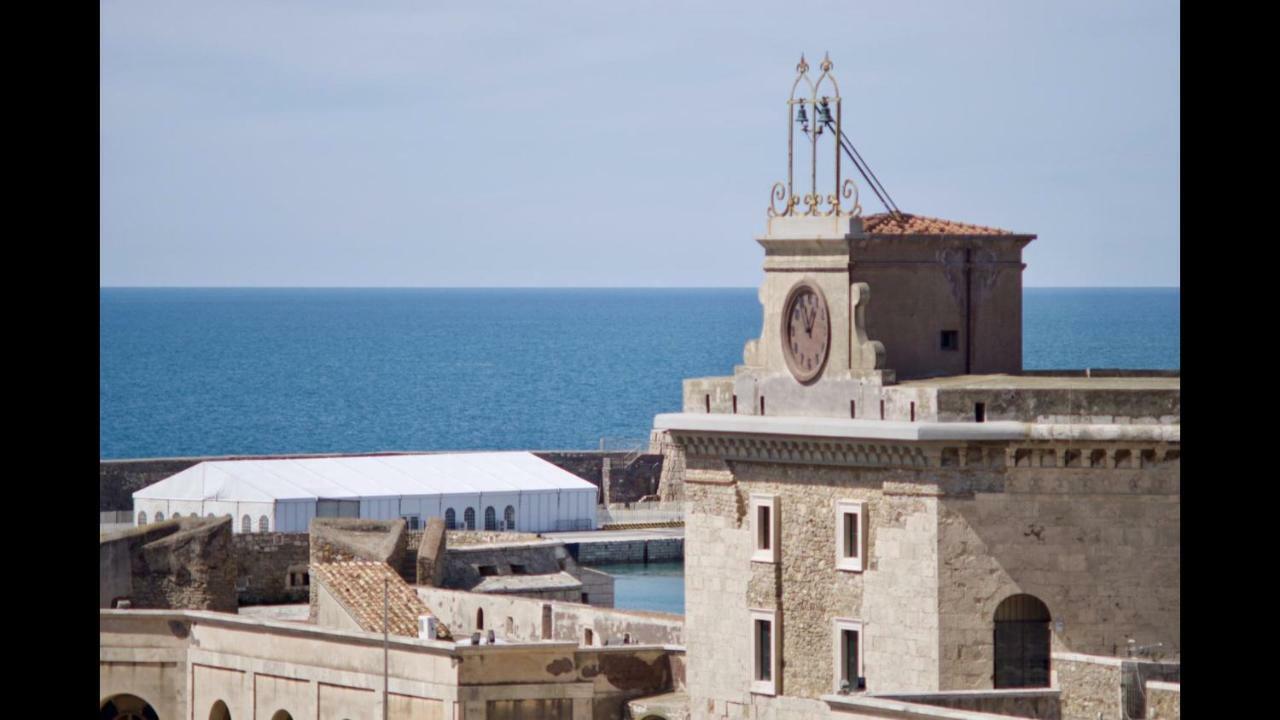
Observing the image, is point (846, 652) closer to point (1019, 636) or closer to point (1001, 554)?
point (1019, 636)

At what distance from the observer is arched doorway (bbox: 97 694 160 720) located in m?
38.5

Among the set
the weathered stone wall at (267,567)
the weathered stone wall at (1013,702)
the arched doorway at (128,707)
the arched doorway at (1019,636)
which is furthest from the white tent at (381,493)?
the weathered stone wall at (1013,702)

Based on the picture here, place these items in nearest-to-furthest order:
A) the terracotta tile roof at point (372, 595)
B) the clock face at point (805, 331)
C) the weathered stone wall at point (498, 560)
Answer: the clock face at point (805, 331) → the terracotta tile roof at point (372, 595) → the weathered stone wall at point (498, 560)

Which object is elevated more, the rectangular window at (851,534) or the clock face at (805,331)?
the clock face at (805,331)

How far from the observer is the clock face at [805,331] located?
30.5 m

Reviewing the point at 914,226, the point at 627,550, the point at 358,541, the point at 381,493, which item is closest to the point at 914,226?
the point at 914,226

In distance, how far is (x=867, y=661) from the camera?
29.2m

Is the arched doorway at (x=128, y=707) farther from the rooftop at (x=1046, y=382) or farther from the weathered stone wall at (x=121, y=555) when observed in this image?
the rooftop at (x=1046, y=382)

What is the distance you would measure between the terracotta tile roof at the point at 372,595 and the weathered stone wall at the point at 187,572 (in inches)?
313

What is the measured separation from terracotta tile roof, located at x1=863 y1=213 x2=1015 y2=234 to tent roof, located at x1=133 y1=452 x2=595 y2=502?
39.3m

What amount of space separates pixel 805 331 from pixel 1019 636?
5144mm

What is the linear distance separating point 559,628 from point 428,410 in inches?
5358
